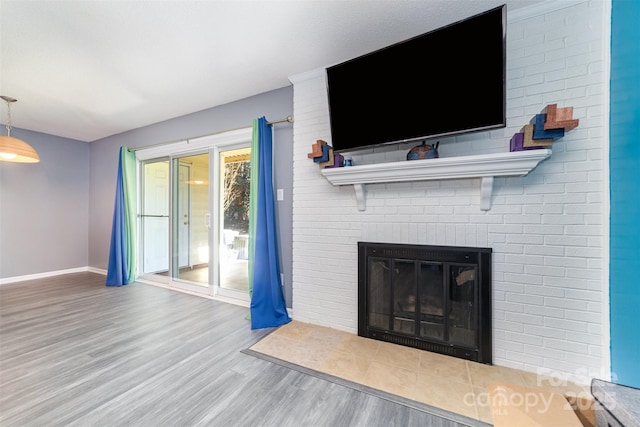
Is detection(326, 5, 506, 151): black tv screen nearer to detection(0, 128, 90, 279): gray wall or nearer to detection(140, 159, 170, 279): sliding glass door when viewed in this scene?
detection(140, 159, 170, 279): sliding glass door

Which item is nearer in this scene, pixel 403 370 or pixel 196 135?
pixel 403 370

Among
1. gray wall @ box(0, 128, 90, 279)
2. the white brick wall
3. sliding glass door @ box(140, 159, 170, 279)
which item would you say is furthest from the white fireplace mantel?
gray wall @ box(0, 128, 90, 279)

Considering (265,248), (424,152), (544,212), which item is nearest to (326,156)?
(424,152)

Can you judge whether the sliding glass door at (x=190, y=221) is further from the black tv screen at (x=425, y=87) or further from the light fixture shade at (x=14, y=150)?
the black tv screen at (x=425, y=87)

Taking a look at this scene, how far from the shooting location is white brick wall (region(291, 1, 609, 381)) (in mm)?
1604

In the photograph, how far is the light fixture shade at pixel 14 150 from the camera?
9.19 ft

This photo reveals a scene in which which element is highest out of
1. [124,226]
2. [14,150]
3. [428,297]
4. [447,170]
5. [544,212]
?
[14,150]

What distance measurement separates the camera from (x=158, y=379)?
1.68m

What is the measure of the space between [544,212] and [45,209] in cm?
689

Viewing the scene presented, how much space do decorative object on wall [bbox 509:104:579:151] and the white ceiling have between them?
2.66 ft

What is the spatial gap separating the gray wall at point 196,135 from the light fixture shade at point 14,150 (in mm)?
1241

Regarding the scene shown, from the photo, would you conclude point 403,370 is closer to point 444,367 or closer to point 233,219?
point 444,367

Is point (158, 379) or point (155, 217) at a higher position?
point (155, 217)

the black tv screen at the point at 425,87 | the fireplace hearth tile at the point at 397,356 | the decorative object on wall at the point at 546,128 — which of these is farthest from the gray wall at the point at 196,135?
the decorative object on wall at the point at 546,128
